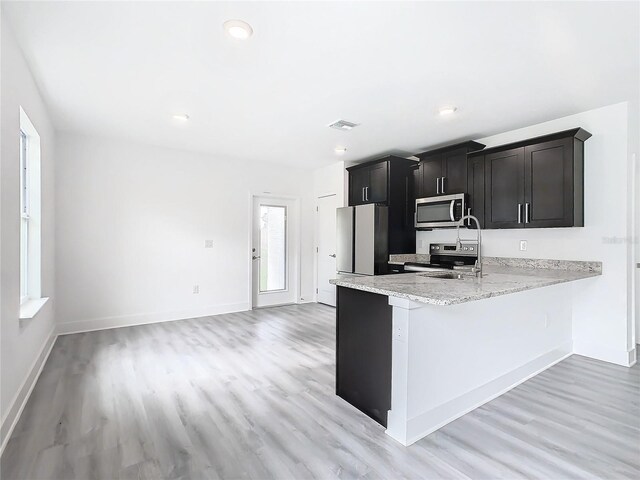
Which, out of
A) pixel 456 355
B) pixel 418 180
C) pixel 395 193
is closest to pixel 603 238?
pixel 418 180

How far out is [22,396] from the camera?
2311 millimetres

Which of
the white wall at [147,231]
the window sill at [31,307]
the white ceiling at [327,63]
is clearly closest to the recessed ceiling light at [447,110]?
the white ceiling at [327,63]

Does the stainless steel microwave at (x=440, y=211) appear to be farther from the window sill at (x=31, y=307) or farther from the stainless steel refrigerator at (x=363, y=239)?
the window sill at (x=31, y=307)

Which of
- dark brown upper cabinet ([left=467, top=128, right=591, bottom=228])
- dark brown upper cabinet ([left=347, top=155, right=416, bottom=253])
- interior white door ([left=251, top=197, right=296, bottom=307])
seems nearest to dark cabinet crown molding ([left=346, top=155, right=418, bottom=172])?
dark brown upper cabinet ([left=347, top=155, right=416, bottom=253])

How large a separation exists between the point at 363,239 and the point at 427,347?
301 cm

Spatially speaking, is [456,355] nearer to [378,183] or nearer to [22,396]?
[22,396]

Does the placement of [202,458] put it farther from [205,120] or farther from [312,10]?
[205,120]

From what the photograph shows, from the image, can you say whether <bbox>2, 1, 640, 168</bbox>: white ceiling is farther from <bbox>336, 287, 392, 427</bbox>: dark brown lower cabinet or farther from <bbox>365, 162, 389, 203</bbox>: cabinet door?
<bbox>336, 287, 392, 427</bbox>: dark brown lower cabinet

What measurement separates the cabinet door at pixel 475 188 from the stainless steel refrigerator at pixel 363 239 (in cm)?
115

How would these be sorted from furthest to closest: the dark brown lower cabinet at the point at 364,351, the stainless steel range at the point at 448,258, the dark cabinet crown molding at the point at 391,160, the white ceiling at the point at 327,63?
the dark cabinet crown molding at the point at 391,160
the stainless steel range at the point at 448,258
the dark brown lower cabinet at the point at 364,351
the white ceiling at the point at 327,63

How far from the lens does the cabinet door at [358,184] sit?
5.21 m

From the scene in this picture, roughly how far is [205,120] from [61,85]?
125cm

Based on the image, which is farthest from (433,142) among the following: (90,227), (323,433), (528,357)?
(90,227)

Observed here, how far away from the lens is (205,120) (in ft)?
12.0
